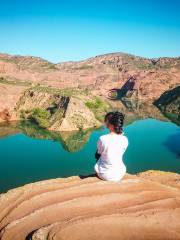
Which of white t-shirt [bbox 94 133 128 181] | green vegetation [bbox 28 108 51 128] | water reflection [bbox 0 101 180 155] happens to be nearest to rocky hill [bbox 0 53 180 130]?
green vegetation [bbox 28 108 51 128]

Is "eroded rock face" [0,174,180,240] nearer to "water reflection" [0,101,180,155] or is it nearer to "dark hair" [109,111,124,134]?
"dark hair" [109,111,124,134]

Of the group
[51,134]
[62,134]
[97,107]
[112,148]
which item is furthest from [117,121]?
[97,107]

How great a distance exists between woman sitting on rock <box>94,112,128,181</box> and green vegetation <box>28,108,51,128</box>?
49.2m

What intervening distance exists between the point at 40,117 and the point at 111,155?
53643 millimetres

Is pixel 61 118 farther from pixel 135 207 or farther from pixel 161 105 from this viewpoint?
pixel 135 207

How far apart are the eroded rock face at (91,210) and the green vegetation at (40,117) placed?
4933 cm

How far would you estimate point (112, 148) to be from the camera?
7559 millimetres

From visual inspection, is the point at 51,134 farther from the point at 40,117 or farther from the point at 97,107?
the point at 97,107

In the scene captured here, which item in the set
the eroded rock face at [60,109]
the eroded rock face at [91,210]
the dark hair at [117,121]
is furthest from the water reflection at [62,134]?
the dark hair at [117,121]

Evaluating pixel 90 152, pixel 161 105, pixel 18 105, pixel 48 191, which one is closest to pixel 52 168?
pixel 90 152

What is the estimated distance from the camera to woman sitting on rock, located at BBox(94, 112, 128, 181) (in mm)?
7535

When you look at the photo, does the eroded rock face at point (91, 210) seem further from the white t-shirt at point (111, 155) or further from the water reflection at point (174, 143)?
the water reflection at point (174, 143)

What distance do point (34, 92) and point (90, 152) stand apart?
106 ft

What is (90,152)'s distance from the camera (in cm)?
4062
